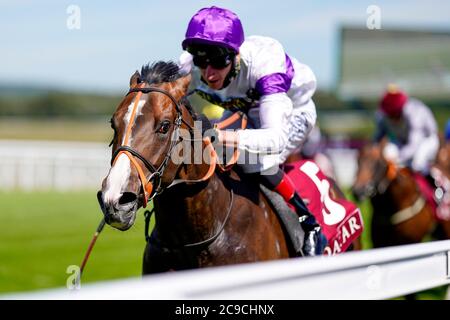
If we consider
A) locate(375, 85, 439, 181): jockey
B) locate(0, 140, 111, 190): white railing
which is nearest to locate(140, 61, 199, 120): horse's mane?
locate(375, 85, 439, 181): jockey

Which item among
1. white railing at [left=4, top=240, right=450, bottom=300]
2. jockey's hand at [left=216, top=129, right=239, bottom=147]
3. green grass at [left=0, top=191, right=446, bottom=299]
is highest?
jockey's hand at [left=216, top=129, right=239, bottom=147]

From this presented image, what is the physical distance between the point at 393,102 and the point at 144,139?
5.60 metres

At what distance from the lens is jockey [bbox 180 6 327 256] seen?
322 centimetres

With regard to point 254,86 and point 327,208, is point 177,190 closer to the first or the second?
point 254,86

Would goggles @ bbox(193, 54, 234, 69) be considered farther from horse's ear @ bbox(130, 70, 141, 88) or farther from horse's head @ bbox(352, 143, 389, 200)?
horse's head @ bbox(352, 143, 389, 200)

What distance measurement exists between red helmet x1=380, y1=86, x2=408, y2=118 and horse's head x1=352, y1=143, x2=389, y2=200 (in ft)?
1.68

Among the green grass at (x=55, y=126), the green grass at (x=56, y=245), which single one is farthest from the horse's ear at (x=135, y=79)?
the green grass at (x=55, y=126)

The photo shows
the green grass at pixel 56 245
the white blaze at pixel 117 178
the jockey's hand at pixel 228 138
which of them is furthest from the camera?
the green grass at pixel 56 245

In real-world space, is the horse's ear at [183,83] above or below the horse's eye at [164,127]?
above

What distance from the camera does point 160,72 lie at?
119 inches

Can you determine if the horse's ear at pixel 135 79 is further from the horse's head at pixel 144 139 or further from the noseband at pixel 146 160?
the noseband at pixel 146 160

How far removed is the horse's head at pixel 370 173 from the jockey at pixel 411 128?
206 mm

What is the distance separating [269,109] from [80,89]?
59.1 meters

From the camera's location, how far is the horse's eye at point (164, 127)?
2.84m
